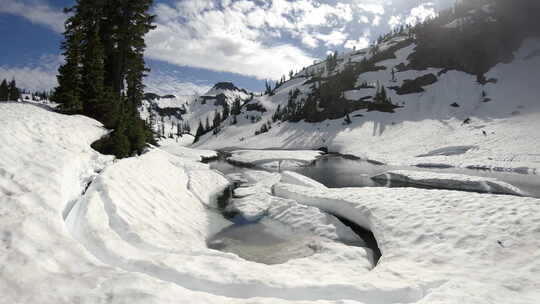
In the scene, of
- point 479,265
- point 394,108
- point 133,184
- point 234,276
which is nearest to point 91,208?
point 133,184

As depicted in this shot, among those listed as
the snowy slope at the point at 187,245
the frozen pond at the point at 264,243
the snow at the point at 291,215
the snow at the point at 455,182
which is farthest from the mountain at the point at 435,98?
the frozen pond at the point at 264,243

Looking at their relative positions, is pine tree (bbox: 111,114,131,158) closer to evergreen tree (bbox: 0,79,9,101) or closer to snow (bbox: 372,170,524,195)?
snow (bbox: 372,170,524,195)

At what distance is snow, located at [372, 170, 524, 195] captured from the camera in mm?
23422

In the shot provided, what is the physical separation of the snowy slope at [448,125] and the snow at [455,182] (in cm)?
1289

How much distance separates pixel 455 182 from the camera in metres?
26.6

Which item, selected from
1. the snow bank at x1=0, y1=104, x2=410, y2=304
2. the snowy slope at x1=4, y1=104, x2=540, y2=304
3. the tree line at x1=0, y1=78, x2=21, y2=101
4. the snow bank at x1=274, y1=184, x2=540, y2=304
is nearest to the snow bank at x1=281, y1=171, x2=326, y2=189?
the snow bank at x1=274, y1=184, x2=540, y2=304

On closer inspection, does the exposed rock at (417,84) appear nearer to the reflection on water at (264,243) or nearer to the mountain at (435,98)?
the mountain at (435,98)

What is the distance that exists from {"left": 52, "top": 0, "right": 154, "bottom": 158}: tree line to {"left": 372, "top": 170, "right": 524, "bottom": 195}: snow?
2817cm

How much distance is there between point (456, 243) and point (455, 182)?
71.0 feet

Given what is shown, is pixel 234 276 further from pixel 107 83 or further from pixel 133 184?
pixel 107 83

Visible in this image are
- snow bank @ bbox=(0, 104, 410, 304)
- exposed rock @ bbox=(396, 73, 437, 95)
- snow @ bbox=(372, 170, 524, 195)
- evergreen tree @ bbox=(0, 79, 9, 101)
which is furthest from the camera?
exposed rock @ bbox=(396, 73, 437, 95)

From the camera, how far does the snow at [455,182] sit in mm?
23422

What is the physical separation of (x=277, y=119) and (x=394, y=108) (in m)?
69.1

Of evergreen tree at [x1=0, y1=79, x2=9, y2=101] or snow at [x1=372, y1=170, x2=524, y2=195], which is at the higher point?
evergreen tree at [x1=0, y1=79, x2=9, y2=101]
